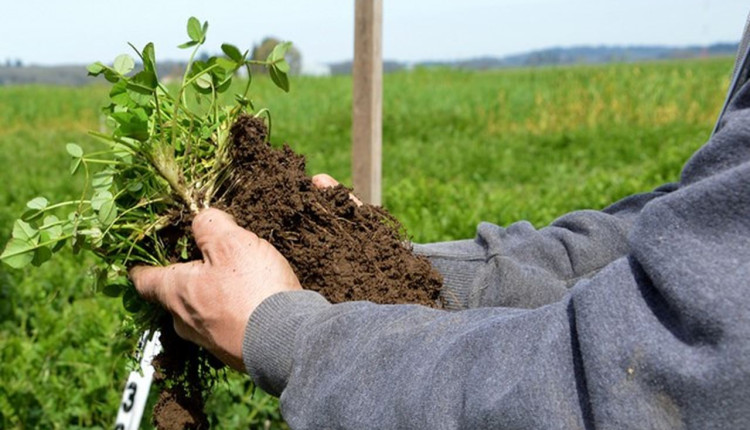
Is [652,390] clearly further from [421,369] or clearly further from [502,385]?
[421,369]

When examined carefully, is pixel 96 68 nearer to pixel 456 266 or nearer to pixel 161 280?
pixel 161 280

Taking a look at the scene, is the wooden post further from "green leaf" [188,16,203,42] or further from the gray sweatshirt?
the gray sweatshirt

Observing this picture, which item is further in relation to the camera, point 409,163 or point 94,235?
point 409,163

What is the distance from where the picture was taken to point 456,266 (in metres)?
1.87

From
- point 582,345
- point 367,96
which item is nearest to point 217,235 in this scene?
point 582,345

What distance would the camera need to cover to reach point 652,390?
1.02 meters

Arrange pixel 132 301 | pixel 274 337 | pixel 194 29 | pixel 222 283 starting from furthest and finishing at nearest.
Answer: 1. pixel 132 301
2. pixel 194 29
3. pixel 222 283
4. pixel 274 337

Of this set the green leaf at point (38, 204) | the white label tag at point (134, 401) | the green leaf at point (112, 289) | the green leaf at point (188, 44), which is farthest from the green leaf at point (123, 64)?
the white label tag at point (134, 401)

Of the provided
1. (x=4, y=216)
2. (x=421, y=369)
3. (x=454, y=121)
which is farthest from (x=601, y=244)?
(x=454, y=121)

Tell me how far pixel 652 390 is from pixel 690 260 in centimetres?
17

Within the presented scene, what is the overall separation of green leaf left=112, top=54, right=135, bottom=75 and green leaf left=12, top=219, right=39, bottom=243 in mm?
356

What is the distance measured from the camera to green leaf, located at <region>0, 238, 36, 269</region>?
1635 millimetres

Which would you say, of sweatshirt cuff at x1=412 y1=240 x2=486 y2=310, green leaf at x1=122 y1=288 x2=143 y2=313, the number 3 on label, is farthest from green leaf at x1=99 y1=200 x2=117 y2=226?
the number 3 on label

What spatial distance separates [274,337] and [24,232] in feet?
2.06
